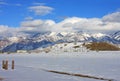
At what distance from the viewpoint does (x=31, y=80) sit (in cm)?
2881

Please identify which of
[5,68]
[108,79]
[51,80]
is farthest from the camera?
[5,68]

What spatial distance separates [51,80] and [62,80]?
4.11 feet

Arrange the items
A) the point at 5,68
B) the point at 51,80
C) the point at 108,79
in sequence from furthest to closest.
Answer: the point at 5,68
the point at 108,79
the point at 51,80

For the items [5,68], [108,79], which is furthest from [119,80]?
[5,68]

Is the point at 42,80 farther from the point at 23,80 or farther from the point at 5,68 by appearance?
the point at 5,68

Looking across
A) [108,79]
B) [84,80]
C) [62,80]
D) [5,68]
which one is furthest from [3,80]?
[5,68]

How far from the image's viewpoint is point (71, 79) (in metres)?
31.6

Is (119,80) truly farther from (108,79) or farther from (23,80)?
(23,80)

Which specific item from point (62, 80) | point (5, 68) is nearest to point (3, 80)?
point (62, 80)

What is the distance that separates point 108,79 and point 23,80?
9578 mm

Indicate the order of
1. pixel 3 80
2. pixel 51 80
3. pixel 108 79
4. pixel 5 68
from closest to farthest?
pixel 3 80
pixel 51 80
pixel 108 79
pixel 5 68

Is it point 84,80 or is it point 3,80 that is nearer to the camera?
point 3,80

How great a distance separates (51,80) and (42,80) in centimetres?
107

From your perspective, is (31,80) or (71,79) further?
(71,79)
